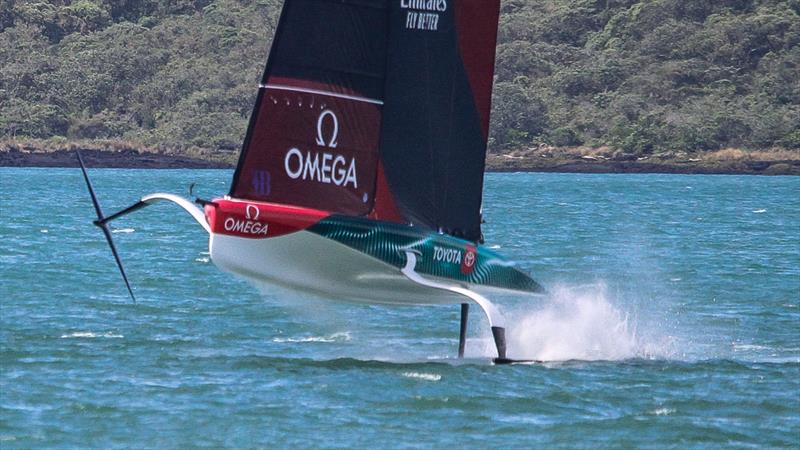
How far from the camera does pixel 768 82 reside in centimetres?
13338

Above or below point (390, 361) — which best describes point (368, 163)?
above

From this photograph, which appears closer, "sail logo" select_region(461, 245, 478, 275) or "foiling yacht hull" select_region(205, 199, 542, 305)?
"foiling yacht hull" select_region(205, 199, 542, 305)

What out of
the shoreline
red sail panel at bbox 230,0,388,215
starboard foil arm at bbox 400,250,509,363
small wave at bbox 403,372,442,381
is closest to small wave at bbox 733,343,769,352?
starboard foil arm at bbox 400,250,509,363

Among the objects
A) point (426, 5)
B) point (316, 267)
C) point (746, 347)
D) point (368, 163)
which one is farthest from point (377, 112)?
point (746, 347)

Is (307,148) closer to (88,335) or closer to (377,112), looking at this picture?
(377,112)

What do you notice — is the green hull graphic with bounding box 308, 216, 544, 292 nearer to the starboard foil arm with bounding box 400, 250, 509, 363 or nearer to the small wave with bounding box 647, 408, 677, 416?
the starboard foil arm with bounding box 400, 250, 509, 363

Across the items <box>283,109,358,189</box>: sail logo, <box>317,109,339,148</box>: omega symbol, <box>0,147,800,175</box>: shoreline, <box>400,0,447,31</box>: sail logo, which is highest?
<box>400,0,447,31</box>: sail logo

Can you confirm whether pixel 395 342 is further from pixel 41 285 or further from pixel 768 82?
pixel 768 82

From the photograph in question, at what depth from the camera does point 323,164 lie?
22.8 meters

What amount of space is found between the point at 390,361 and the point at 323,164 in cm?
331

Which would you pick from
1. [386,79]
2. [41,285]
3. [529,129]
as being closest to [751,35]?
[529,129]

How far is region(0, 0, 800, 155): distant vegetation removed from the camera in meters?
131

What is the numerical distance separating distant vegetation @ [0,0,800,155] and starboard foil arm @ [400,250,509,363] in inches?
4226

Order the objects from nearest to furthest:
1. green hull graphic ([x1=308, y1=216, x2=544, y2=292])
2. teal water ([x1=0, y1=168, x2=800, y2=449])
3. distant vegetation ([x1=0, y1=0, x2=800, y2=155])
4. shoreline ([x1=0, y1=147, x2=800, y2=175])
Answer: teal water ([x1=0, y1=168, x2=800, y2=449]) → green hull graphic ([x1=308, y1=216, x2=544, y2=292]) → shoreline ([x1=0, y1=147, x2=800, y2=175]) → distant vegetation ([x1=0, y1=0, x2=800, y2=155])
